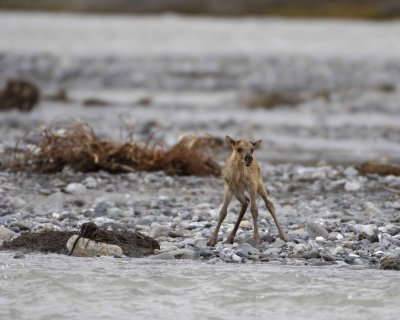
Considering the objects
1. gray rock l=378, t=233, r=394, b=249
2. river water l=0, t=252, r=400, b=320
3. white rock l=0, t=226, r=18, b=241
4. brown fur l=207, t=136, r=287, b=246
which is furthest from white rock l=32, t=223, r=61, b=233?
gray rock l=378, t=233, r=394, b=249

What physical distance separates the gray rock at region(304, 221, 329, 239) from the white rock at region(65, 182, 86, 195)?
11.3 ft

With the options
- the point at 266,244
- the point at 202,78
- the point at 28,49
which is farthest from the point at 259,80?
the point at 266,244

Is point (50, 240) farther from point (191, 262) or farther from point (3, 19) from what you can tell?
point (3, 19)

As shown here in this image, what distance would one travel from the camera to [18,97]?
2631 cm

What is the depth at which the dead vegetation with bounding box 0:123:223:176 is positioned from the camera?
14.3 metres

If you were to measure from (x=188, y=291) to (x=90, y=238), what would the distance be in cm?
147

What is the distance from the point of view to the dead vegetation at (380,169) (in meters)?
15.0

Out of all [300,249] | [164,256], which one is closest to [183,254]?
[164,256]

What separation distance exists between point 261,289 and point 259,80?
2787 centimetres

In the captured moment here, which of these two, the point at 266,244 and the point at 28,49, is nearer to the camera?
the point at 266,244

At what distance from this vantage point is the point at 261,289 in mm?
9062

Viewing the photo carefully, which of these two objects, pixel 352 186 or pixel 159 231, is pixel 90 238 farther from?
pixel 352 186

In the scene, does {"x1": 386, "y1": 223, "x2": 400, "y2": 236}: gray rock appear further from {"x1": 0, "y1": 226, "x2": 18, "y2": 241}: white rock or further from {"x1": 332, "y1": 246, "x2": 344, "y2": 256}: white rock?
{"x1": 0, "y1": 226, "x2": 18, "y2": 241}: white rock

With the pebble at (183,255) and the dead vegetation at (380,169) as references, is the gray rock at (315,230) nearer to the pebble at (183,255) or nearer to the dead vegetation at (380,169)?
the pebble at (183,255)
